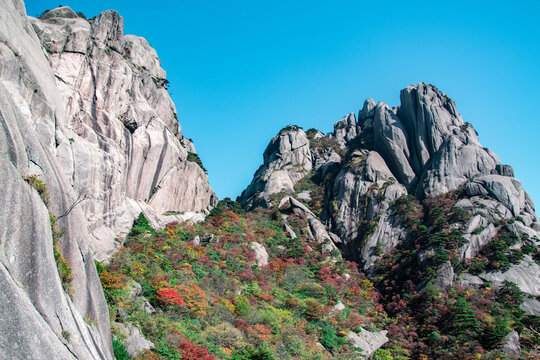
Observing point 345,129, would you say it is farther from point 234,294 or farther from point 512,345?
point 234,294

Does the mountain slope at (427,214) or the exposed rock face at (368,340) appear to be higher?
the mountain slope at (427,214)

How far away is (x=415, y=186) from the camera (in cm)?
5606

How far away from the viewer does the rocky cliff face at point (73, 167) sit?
29.7ft

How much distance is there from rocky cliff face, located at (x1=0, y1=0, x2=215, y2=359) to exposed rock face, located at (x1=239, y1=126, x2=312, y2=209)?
12.8m

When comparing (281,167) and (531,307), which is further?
(281,167)

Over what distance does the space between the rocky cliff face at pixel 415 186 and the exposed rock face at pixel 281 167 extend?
0.37 metres

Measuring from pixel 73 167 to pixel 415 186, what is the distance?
155 ft

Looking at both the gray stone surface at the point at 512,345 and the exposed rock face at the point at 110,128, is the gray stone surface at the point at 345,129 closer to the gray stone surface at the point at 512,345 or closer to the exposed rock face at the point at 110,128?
the exposed rock face at the point at 110,128

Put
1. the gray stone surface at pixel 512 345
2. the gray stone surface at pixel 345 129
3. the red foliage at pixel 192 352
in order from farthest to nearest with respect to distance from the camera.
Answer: the gray stone surface at pixel 345 129 → the gray stone surface at pixel 512 345 → the red foliage at pixel 192 352

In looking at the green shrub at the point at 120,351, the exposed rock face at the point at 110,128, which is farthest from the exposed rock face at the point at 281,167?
the green shrub at the point at 120,351

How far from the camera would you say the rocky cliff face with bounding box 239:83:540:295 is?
43312 mm

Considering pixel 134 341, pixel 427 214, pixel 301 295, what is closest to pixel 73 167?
pixel 134 341

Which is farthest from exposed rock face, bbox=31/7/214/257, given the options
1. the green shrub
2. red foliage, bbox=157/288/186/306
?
the green shrub

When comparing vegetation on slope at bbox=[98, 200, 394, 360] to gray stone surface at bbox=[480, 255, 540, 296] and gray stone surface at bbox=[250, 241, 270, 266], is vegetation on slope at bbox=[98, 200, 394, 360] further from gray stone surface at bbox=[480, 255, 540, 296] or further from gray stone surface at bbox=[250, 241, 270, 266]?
gray stone surface at bbox=[480, 255, 540, 296]
